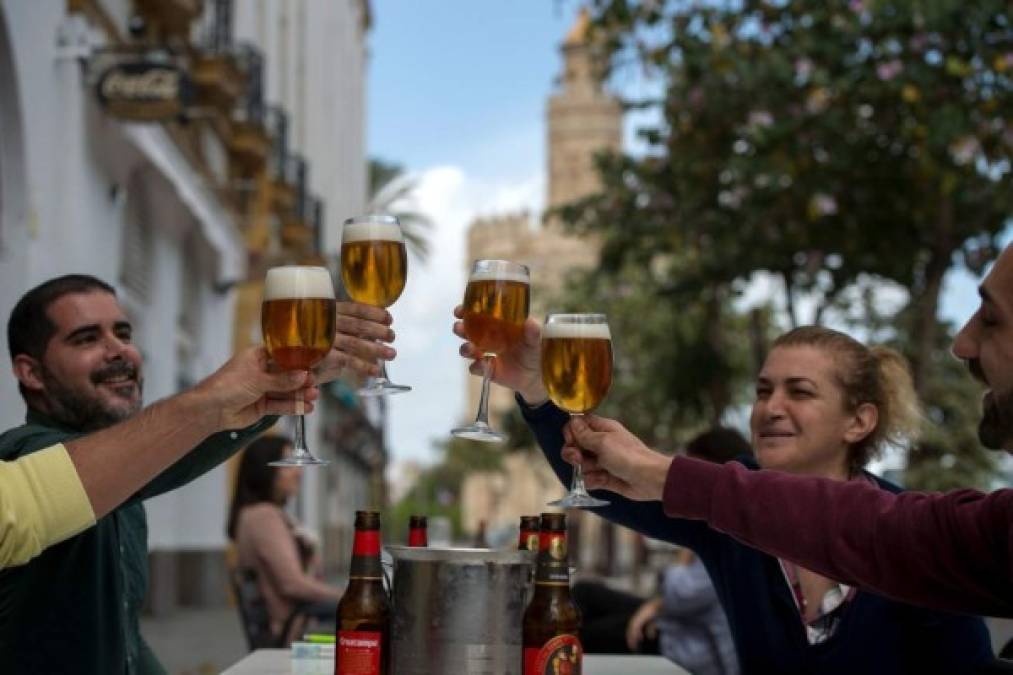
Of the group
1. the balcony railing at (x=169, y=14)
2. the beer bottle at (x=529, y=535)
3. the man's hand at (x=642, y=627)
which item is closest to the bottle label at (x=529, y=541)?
the beer bottle at (x=529, y=535)

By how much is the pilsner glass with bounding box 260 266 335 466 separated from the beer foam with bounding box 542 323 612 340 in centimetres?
39

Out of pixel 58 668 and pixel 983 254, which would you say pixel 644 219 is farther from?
pixel 58 668

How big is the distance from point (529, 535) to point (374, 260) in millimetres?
582

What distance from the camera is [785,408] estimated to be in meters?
3.78

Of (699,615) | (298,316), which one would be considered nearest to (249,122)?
(699,615)

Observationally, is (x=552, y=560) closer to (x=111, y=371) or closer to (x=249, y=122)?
(x=111, y=371)

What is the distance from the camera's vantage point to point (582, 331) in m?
2.67

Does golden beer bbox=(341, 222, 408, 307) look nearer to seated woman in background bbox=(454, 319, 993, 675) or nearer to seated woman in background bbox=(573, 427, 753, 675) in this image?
seated woman in background bbox=(454, 319, 993, 675)

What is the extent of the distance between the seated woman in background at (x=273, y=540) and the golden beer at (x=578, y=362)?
388 cm

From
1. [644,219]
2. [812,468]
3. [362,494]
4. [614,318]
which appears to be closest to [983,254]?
[644,219]

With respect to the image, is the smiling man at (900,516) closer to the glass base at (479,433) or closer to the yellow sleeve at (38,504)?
the glass base at (479,433)

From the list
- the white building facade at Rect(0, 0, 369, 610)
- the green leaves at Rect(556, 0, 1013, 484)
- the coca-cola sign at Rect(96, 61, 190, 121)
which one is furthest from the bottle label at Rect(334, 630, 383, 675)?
the coca-cola sign at Rect(96, 61, 190, 121)

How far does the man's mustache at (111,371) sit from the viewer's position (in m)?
3.75

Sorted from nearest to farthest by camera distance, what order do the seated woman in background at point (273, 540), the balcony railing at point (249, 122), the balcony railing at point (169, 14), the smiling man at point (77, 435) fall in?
the smiling man at point (77, 435) < the seated woman in background at point (273, 540) < the balcony railing at point (169, 14) < the balcony railing at point (249, 122)
